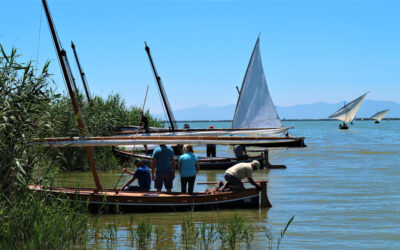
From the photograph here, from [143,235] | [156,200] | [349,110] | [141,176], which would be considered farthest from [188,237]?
[349,110]

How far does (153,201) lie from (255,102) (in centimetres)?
2839

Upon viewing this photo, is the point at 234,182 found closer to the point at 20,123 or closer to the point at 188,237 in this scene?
the point at 188,237

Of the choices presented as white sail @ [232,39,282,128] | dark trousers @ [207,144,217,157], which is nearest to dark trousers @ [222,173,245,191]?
dark trousers @ [207,144,217,157]

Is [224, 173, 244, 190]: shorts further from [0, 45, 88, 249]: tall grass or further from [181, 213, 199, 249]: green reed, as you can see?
[0, 45, 88, 249]: tall grass

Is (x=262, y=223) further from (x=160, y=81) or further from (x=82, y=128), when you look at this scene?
(x=160, y=81)

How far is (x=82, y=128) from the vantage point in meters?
14.7

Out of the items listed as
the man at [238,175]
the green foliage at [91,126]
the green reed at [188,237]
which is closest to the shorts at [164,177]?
the man at [238,175]

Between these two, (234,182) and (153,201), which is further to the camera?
(234,182)

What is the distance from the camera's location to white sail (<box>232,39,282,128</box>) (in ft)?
134

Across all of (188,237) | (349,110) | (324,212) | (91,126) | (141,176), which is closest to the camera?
(188,237)

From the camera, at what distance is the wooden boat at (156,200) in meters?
14.0

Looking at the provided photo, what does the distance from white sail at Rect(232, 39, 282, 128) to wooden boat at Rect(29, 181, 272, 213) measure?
83.0 feet

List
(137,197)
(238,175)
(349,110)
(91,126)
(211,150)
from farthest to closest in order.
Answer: (349,110)
(211,150)
(91,126)
(238,175)
(137,197)

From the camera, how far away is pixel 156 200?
14.3 metres
